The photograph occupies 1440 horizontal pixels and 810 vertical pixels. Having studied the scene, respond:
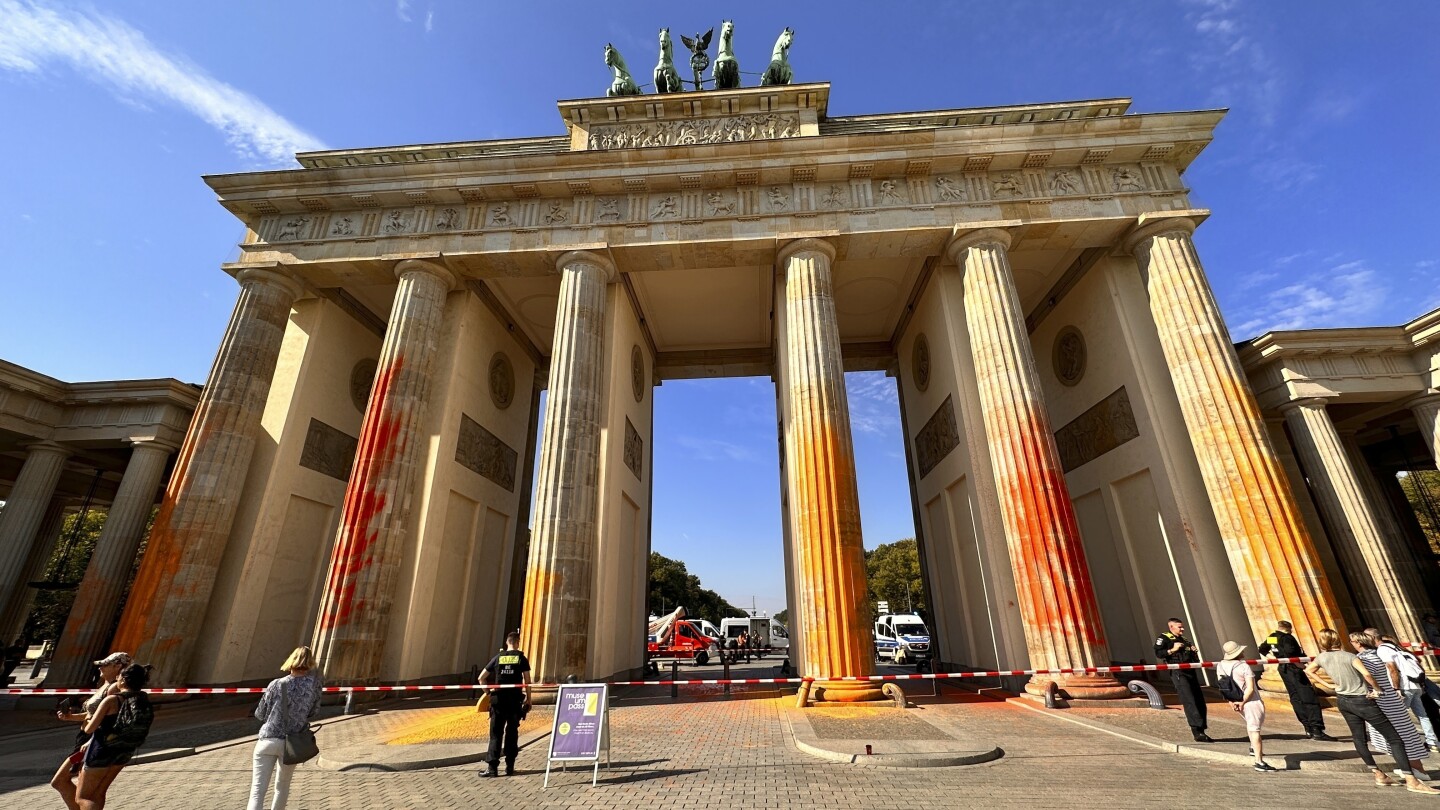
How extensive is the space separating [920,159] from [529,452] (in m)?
14.6

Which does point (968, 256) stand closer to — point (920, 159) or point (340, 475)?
point (920, 159)

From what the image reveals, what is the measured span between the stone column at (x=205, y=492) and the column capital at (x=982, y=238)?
16798 millimetres

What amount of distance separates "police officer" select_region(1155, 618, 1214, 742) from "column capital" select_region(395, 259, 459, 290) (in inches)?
620

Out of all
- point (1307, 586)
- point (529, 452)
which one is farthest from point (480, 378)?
point (1307, 586)

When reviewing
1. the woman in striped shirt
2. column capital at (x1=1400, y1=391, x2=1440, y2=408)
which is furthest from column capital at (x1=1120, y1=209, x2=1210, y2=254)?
the woman in striped shirt

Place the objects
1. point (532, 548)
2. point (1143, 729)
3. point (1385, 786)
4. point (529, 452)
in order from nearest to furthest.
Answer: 1. point (1385, 786)
2. point (1143, 729)
3. point (532, 548)
4. point (529, 452)

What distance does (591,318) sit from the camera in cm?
1314

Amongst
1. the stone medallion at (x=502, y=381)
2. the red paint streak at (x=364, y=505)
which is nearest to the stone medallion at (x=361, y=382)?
the stone medallion at (x=502, y=381)

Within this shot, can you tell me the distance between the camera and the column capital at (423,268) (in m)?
13.9

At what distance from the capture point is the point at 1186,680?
21.2 ft

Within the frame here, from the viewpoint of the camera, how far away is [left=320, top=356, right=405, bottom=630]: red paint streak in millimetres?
10844

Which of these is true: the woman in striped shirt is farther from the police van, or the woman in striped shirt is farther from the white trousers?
the police van

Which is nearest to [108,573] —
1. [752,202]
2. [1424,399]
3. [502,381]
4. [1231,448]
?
[502,381]

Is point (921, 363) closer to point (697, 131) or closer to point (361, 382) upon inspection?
point (697, 131)
